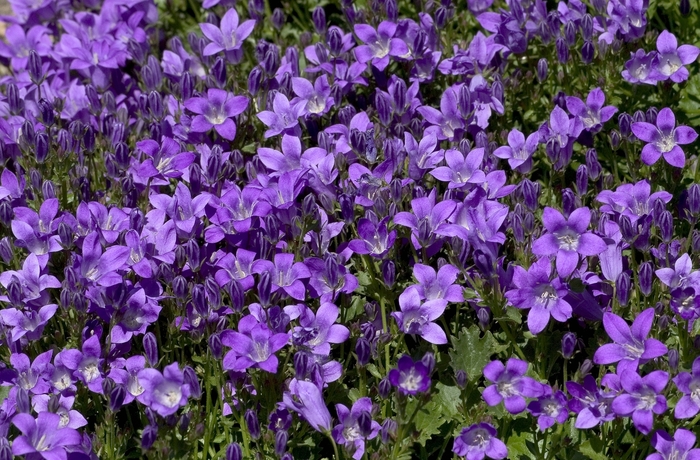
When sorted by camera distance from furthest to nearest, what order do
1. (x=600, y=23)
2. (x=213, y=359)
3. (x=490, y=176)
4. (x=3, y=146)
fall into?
(x=600, y=23) < (x=3, y=146) < (x=490, y=176) < (x=213, y=359)

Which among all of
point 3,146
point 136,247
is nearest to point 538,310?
point 136,247

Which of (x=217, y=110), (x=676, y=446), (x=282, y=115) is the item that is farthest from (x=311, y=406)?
(x=217, y=110)

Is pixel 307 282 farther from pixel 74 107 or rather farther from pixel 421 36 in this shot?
pixel 74 107

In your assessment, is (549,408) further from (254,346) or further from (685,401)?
(254,346)

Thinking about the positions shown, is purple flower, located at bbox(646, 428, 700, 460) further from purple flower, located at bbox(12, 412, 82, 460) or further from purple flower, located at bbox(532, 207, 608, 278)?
purple flower, located at bbox(12, 412, 82, 460)

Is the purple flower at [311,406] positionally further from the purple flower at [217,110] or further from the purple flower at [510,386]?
the purple flower at [217,110]

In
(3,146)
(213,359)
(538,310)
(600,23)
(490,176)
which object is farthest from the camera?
(600,23)
